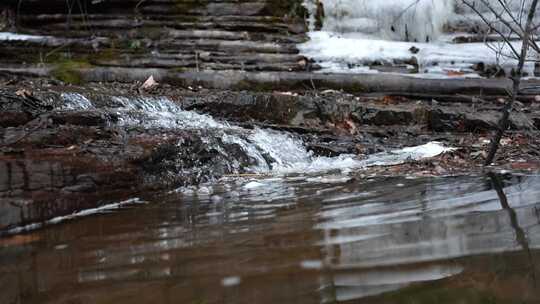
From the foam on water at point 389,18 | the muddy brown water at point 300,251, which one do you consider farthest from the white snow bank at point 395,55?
the muddy brown water at point 300,251

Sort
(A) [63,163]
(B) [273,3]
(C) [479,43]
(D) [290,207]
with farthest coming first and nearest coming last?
(B) [273,3]
(C) [479,43]
(A) [63,163]
(D) [290,207]

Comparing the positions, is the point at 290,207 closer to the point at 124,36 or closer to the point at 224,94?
the point at 224,94

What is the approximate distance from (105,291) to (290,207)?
56.2 inches

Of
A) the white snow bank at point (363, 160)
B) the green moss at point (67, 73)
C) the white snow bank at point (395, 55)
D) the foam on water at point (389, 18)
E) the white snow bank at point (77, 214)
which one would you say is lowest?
the white snow bank at point (363, 160)

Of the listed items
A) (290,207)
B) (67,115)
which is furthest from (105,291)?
(67,115)

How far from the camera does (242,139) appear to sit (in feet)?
16.5

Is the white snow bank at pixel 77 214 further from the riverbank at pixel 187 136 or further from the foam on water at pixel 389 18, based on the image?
the foam on water at pixel 389 18

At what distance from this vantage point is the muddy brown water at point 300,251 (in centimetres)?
175

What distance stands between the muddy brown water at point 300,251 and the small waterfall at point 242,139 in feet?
4.42

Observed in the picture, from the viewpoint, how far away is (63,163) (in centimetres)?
360

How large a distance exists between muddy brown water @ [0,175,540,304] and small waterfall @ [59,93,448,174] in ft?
4.42

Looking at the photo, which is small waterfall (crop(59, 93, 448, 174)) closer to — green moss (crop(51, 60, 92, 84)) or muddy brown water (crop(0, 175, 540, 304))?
muddy brown water (crop(0, 175, 540, 304))

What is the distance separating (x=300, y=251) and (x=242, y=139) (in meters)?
2.93

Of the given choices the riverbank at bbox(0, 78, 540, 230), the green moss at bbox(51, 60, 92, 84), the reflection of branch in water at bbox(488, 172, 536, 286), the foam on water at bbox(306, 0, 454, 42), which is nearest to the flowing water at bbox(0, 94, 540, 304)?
the reflection of branch in water at bbox(488, 172, 536, 286)
